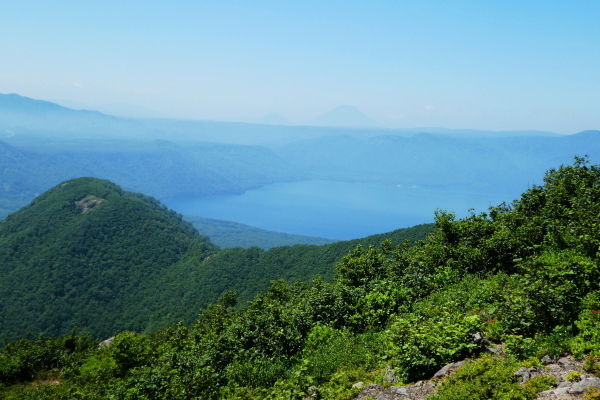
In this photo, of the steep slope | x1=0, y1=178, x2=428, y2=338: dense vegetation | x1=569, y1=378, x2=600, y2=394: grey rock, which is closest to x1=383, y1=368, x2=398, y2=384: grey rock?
x1=569, y1=378, x2=600, y2=394: grey rock

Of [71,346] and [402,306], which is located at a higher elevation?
[402,306]

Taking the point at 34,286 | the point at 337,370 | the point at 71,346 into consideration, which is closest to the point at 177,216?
the point at 34,286

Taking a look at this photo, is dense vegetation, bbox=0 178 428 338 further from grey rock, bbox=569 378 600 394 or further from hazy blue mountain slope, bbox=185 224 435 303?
grey rock, bbox=569 378 600 394

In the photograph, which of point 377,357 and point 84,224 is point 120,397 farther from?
point 84,224

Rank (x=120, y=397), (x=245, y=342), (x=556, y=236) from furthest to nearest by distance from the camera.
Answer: (x=556, y=236) → (x=245, y=342) → (x=120, y=397)

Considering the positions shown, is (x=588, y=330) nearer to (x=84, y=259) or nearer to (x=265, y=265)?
(x=265, y=265)

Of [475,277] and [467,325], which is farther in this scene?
[475,277]
